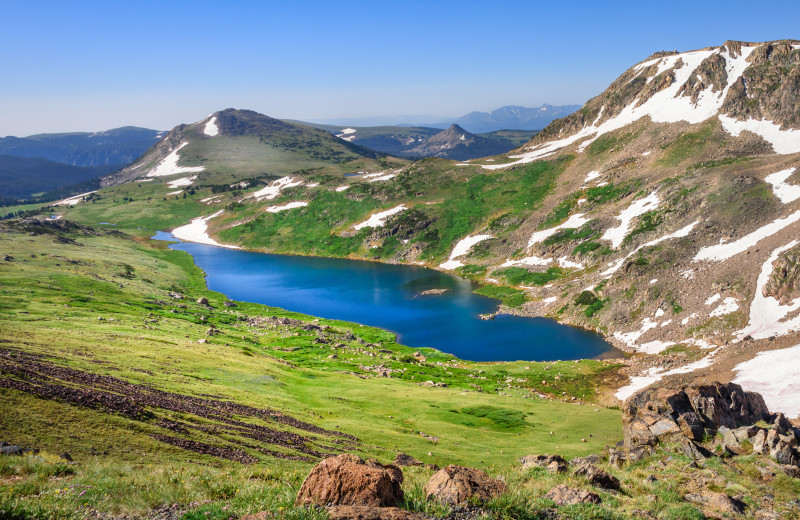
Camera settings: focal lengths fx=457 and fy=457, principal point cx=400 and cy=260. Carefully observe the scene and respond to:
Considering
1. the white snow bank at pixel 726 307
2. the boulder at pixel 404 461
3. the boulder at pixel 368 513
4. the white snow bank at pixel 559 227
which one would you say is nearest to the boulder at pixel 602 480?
the boulder at pixel 404 461

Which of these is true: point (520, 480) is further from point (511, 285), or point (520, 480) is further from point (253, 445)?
point (511, 285)

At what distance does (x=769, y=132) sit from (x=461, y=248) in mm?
88903

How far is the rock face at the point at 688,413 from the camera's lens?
3080 cm

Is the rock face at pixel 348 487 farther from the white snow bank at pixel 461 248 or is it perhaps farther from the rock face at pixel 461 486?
the white snow bank at pixel 461 248

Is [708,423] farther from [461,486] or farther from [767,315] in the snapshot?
[767,315]

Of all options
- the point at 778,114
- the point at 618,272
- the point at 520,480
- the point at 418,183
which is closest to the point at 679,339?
the point at 618,272

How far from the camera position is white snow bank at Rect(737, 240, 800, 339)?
63969 millimetres

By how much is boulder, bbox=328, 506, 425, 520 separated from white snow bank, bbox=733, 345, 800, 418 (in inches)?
1957

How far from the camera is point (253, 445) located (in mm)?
26484

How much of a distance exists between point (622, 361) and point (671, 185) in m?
63.0

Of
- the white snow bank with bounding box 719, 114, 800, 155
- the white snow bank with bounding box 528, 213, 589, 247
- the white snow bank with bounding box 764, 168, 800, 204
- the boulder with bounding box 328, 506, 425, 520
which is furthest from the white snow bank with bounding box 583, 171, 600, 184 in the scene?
the boulder with bounding box 328, 506, 425, 520

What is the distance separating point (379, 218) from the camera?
180 m

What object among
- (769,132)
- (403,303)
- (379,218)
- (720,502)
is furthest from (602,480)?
(379,218)

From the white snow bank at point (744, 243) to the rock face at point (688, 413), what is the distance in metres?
54.3
